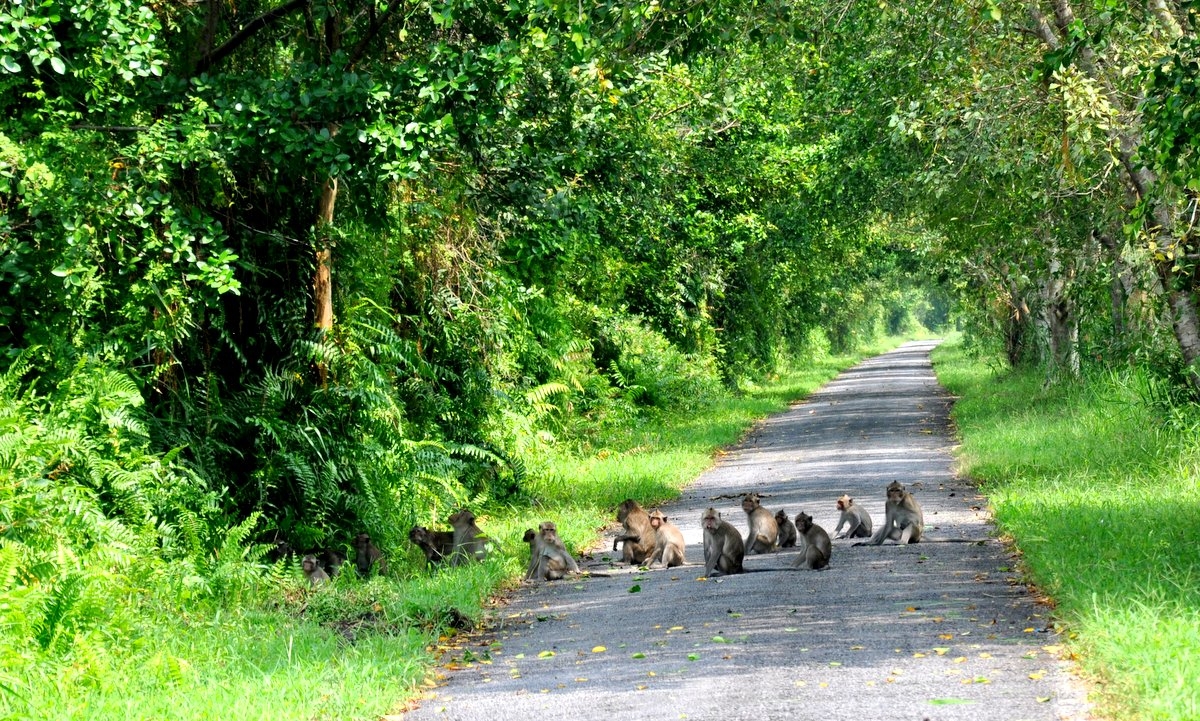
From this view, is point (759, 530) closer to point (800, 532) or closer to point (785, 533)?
point (785, 533)

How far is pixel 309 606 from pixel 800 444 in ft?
53.9

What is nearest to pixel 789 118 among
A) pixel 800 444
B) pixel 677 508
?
pixel 800 444

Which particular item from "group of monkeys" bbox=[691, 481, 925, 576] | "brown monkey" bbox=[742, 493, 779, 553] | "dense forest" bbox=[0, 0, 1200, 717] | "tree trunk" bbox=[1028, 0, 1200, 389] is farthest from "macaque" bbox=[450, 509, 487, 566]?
"tree trunk" bbox=[1028, 0, 1200, 389]

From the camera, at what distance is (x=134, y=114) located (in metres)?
12.1

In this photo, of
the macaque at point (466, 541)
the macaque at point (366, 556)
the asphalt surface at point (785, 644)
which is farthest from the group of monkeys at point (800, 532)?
the macaque at point (366, 556)

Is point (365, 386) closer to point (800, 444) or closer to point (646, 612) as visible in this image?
point (646, 612)

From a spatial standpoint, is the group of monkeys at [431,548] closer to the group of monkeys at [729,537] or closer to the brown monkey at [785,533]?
the group of monkeys at [729,537]

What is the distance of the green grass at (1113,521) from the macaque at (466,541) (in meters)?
4.92

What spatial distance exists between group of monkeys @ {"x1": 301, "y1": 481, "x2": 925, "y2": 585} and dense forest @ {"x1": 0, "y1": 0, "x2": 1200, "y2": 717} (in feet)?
2.05

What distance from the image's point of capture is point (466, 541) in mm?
13461

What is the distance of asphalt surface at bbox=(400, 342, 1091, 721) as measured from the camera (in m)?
7.34

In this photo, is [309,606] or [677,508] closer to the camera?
[309,606]

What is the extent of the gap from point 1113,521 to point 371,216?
24.9ft

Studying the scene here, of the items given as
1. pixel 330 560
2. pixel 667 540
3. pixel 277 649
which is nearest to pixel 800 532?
pixel 667 540
